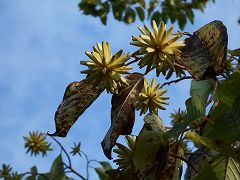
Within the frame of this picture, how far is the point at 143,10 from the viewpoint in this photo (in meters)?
5.64

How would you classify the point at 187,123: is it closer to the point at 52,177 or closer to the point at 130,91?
the point at 130,91

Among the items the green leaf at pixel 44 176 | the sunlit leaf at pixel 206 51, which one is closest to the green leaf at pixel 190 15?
the green leaf at pixel 44 176

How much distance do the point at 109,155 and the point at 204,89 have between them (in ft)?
0.94

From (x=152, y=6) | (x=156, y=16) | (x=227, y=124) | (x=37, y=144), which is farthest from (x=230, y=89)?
(x=152, y=6)

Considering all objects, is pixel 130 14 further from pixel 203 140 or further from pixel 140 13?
pixel 203 140

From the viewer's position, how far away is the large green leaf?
105 centimetres

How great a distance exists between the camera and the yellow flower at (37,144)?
3.80 meters

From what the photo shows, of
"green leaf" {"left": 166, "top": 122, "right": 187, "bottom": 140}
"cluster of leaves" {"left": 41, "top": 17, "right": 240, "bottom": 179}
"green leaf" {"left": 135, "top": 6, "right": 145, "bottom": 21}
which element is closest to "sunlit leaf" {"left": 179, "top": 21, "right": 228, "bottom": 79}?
"cluster of leaves" {"left": 41, "top": 17, "right": 240, "bottom": 179}

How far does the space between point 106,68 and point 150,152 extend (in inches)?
10.7

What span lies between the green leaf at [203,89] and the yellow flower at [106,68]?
0.57 feet

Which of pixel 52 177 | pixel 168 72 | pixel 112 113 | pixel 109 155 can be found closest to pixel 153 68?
pixel 168 72

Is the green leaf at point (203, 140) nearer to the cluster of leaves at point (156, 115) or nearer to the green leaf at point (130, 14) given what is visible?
the cluster of leaves at point (156, 115)

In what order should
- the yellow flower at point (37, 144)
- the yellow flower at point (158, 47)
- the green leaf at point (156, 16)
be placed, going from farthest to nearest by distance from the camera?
the green leaf at point (156, 16) → the yellow flower at point (37, 144) → the yellow flower at point (158, 47)

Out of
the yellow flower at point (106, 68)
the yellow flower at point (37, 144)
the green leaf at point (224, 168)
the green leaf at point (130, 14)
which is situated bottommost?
the green leaf at point (224, 168)
